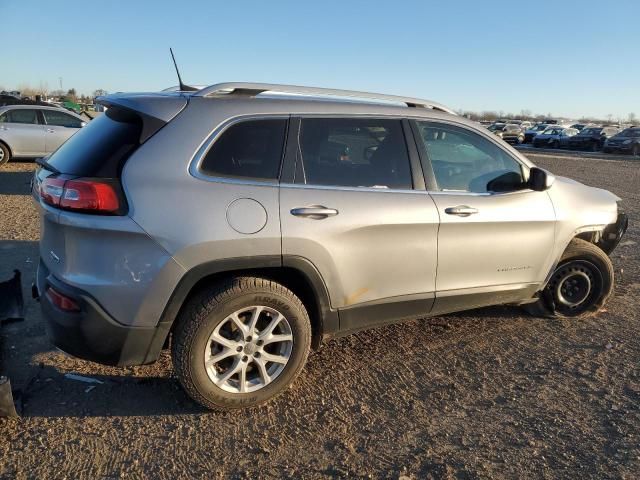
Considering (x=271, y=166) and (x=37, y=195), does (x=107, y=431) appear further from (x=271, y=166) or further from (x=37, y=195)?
(x=271, y=166)

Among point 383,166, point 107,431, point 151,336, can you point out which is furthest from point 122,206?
point 383,166

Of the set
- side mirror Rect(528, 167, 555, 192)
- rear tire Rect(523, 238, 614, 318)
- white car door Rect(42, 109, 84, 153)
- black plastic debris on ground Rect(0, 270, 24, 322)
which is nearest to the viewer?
side mirror Rect(528, 167, 555, 192)

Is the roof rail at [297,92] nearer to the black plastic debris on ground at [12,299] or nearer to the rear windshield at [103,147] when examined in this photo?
the rear windshield at [103,147]

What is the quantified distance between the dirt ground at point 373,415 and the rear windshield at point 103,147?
Result: 1406mm

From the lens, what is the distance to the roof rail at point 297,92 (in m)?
3.11

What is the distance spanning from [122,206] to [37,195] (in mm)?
838

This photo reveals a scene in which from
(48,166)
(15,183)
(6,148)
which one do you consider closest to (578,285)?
(48,166)

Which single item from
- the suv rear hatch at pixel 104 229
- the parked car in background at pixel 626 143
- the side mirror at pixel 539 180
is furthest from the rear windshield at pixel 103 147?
the parked car in background at pixel 626 143

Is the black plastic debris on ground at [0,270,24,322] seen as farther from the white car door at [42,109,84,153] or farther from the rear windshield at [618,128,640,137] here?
the rear windshield at [618,128,640,137]

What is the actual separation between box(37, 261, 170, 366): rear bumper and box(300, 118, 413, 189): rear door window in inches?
50.1

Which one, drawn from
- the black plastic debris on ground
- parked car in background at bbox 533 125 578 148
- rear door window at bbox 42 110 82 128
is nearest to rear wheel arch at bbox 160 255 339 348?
the black plastic debris on ground

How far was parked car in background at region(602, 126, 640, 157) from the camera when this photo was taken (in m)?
31.9

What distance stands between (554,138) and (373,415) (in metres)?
41.0

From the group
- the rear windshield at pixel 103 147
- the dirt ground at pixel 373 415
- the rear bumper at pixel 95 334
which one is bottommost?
the dirt ground at pixel 373 415
